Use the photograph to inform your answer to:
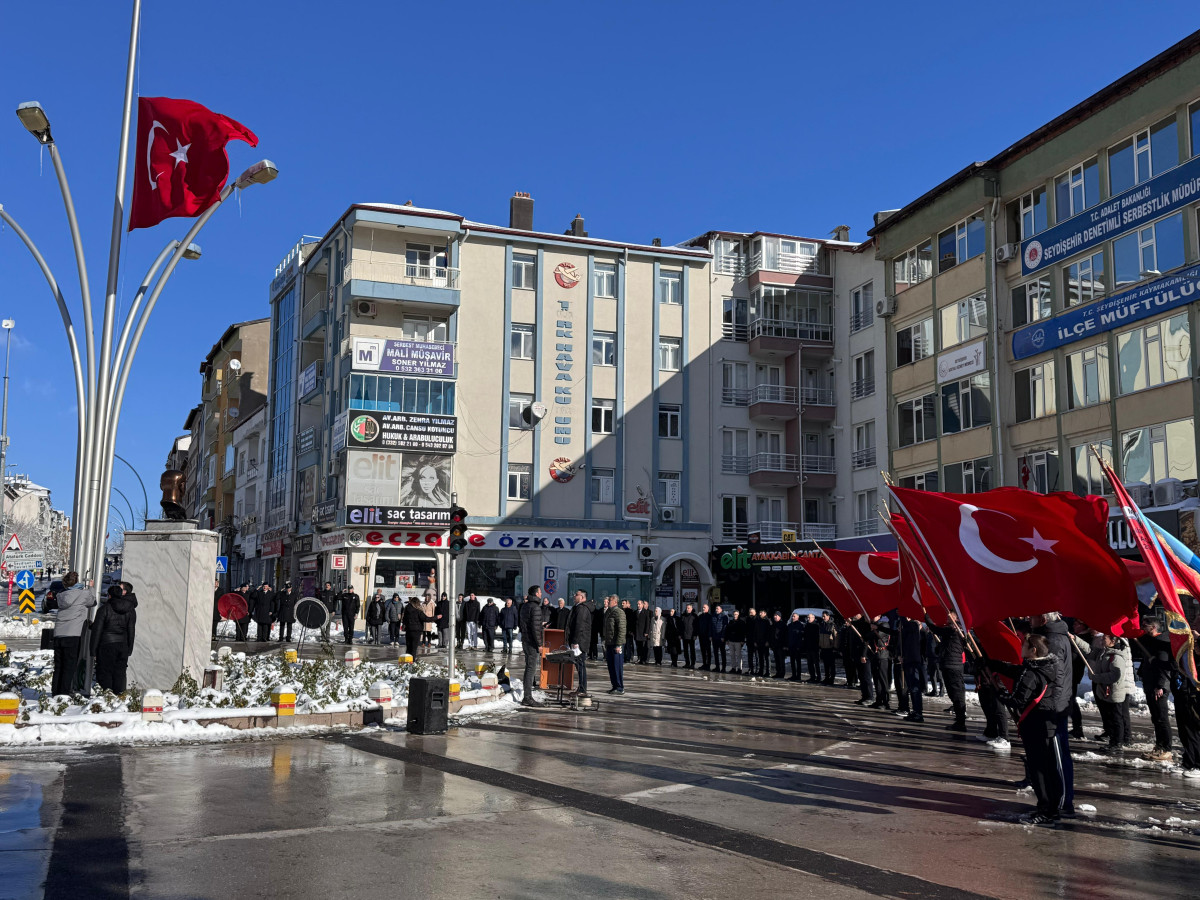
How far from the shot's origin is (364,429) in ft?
138

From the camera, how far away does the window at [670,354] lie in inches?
1891

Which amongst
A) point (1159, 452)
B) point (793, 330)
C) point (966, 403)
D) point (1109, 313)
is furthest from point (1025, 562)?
point (793, 330)

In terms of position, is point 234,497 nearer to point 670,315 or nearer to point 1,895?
point 670,315

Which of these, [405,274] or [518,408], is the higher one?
[405,274]

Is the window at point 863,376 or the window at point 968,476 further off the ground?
the window at point 863,376

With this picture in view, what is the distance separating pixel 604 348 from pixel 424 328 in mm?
7666

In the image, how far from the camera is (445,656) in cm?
2808

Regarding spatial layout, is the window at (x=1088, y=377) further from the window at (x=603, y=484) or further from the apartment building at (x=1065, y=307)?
the window at (x=603, y=484)

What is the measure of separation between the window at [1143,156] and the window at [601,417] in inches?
879

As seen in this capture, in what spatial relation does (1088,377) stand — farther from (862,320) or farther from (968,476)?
(862,320)

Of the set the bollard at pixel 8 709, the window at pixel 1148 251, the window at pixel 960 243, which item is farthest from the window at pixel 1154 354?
the bollard at pixel 8 709

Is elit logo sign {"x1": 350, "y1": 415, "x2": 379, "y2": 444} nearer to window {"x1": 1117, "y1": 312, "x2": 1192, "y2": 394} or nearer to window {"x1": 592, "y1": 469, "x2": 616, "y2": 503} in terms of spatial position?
window {"x1": 592, "y1": 469, "x2": 616, "y2": 503}

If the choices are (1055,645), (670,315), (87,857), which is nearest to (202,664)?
(87,857)

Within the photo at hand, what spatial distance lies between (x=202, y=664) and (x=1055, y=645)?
11127 millimetres
